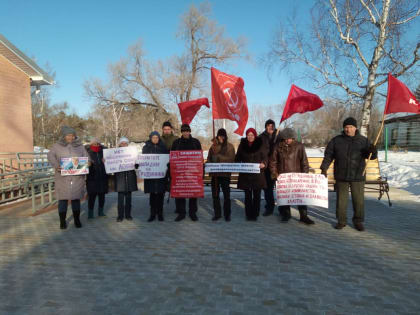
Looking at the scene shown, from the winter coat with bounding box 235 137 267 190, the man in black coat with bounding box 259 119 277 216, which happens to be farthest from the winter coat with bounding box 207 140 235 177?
the man in black coat with bounding box 259 119 277 216

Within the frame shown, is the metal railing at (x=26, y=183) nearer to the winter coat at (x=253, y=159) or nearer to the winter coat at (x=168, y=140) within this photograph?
the winter coat at (x=168, y=140)

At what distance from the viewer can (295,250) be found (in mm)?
4363

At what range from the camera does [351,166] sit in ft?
17.5

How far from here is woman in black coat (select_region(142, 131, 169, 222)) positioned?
6.13 m

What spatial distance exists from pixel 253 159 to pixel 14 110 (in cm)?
985

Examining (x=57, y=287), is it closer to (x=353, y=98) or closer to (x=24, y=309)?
(x=24, y=309)

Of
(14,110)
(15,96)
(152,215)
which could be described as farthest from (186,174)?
(15,96)

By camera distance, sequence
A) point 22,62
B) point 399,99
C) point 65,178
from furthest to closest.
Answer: point 22,62
point 399,99
point 65,178

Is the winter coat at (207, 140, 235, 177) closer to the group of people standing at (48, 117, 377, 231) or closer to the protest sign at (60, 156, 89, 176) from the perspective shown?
the group of people standing at (48, 117, 377, 231)

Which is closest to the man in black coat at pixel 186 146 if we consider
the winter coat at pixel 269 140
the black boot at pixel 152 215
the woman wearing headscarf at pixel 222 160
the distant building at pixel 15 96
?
the woman wearing headscarf at pixel 222 160

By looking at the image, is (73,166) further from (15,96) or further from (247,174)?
(15,96)

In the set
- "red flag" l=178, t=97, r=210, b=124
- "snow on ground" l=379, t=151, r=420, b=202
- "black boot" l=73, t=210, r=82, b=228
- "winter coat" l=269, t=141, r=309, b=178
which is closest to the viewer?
"black boot" l=73, t=210, r=82, b=228

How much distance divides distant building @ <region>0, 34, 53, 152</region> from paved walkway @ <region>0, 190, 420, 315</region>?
6.29m

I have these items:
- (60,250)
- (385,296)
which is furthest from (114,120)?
(385,296)
